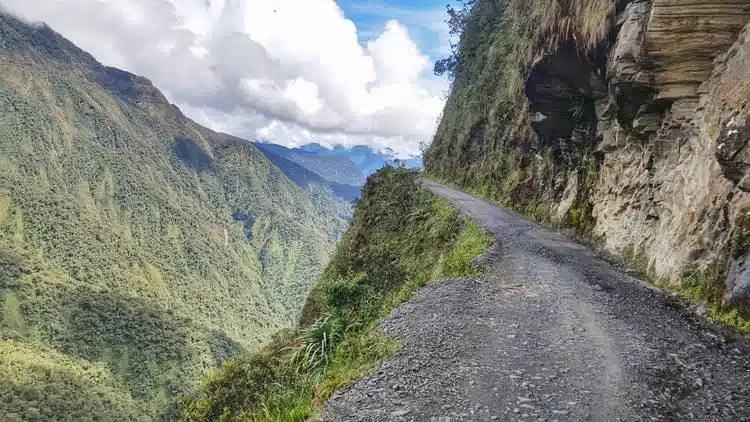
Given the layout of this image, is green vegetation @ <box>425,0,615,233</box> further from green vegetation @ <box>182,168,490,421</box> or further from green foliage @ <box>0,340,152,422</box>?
green foliage @ <box>0,340,152,422</box>

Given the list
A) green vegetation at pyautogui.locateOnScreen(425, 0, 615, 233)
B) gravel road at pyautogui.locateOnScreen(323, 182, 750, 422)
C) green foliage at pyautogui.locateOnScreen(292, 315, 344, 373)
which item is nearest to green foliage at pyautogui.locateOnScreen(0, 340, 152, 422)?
green vegetation at pyautogui.locateOnScreen(425, 0, 615, 233)

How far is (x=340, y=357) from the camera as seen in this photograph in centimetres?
823

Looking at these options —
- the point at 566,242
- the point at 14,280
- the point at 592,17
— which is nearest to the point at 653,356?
the point at 566,242

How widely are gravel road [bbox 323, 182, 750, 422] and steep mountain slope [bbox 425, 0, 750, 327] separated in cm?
142

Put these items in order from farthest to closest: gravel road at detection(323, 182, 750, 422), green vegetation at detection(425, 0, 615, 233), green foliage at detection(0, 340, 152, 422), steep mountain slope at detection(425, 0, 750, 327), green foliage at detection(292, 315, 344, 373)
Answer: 1. green foliage at detection(0, 340, 152, 422)
2. green vegetation at detection(425, 0, 615, 233)
3. green foliage at detection(292, 315, 344, 373)
4. steep mountain slope at detection(425, 0, 750, 327)
5. gravel road at detection(323, 182, 750, 422)

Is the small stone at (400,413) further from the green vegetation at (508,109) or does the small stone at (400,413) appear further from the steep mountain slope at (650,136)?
the green vegetation at (508,109)

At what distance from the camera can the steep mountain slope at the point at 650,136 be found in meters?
8.88

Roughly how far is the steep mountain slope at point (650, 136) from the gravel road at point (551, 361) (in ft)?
4.65

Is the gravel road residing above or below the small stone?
above

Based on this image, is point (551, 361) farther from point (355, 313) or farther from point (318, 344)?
point (355, 313)

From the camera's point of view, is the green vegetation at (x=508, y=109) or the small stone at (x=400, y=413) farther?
the green vegetation at (x=508, y=109)

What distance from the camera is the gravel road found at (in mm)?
5504

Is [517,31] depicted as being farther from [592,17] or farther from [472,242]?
[472,242]

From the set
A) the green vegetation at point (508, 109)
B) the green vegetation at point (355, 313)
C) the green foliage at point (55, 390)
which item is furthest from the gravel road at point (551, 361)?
the green foliage at point (55, 390)
